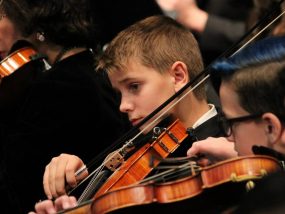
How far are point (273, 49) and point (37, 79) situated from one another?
1.19 metres

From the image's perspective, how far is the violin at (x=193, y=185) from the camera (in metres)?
1.90

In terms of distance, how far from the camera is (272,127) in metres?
2.00

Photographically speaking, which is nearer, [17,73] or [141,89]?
[141,89]

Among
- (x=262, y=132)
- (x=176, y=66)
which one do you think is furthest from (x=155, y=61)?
(x=262, y=132)

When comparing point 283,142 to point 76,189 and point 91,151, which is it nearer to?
point 76,189

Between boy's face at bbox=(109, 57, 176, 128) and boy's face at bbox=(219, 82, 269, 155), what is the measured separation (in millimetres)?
418

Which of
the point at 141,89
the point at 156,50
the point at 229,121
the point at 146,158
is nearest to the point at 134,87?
the point at 141,89

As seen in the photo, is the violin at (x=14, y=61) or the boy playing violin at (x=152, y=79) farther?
the violin at (x=14, y=61)

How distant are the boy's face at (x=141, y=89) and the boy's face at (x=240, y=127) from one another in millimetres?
418

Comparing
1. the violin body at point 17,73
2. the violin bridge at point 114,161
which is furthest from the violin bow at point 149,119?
the violin body at point 17,73

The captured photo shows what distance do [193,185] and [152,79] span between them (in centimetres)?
69

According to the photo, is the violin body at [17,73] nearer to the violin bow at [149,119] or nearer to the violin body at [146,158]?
the violin bow at [149,119]

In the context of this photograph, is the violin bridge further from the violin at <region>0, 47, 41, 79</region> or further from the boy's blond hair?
the violin at <region>0, 47, 41, 79</region>

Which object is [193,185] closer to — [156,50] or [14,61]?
[156,50]
